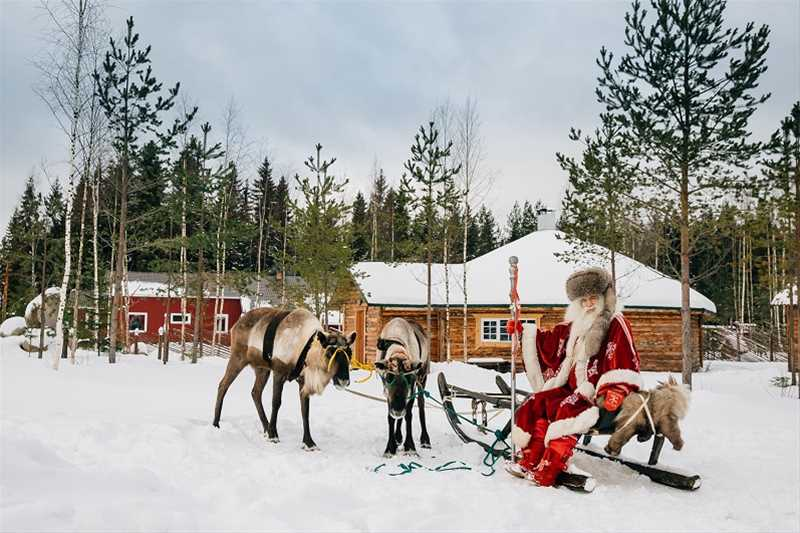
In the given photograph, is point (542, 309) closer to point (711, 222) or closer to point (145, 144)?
point (711, 222)

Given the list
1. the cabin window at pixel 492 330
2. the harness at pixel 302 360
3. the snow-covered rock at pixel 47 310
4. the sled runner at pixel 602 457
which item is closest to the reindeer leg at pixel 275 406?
the harness at pixel 302 360

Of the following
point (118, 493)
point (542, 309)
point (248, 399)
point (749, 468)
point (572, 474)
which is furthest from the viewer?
point (542, 309)

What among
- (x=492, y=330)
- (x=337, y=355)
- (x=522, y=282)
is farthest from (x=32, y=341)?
(x=337, y=355)

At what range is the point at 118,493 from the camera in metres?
3.95

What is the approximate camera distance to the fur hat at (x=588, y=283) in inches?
214

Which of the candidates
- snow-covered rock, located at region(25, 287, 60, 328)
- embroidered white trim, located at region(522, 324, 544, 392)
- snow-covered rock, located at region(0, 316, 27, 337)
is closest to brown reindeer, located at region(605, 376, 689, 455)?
embroidered white trim, located at region(522, 324, 544, 392)

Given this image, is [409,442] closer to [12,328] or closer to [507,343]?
[507,343]

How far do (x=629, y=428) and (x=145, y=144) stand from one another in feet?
60.8

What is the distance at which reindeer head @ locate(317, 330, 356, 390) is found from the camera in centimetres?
639

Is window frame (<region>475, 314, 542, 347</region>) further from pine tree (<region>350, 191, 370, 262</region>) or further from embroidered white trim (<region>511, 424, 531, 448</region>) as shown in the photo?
embroidered white trim (<region>511, 424, 531, 448</region>)

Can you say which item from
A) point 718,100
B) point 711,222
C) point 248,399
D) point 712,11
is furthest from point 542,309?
point 248,399

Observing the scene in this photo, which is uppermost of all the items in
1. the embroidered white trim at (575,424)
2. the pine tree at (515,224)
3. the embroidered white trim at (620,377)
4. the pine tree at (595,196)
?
the pine tree at (515,224)

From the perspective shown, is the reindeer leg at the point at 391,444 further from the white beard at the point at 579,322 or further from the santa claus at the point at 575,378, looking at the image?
the white beard at the point at 579,322

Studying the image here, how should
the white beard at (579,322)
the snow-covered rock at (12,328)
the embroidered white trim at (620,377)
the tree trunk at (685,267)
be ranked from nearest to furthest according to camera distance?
1. the embroidered white trim at (620,377)
2. the white beard at (579,322)
3. the tree trunk at (685,267)
4. the snow-covered rock at (12,328)
